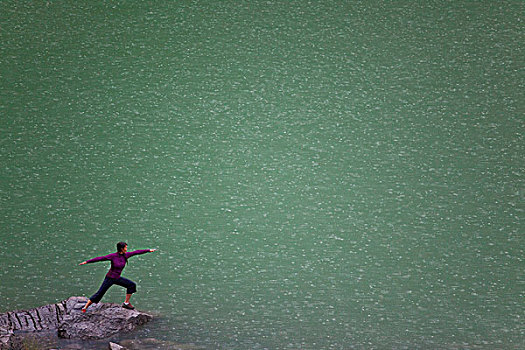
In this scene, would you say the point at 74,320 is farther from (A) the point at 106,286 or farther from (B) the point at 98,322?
(A) the point at 106,286

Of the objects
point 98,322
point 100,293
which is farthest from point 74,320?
point 100,293

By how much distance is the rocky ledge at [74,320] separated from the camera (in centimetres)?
554

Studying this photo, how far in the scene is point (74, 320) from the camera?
5.60 m

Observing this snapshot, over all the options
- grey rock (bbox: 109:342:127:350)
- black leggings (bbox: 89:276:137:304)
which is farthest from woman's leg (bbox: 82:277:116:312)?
grey rock (bbox: 109:342:127:350)

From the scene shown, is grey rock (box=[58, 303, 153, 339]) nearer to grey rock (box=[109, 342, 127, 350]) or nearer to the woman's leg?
the woman's leg

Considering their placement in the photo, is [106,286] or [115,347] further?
[106,286]

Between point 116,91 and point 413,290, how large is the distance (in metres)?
4.57

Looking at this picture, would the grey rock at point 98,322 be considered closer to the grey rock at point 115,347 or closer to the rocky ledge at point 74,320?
the rocky ledge at point 74,320

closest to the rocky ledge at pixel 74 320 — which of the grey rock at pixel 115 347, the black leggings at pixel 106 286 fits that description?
the black leggings at pixel 106 286

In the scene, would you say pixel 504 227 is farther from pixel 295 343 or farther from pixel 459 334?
pixel 295 343

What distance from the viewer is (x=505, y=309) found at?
21.1 ft

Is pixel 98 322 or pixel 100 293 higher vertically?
pixel 100 293

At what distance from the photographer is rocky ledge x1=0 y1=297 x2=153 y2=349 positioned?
554 centimetres

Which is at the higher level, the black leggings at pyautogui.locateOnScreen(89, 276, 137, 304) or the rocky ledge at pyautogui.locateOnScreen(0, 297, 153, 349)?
the black leggings at pyautogui.locateOnScreen(89, 276, 137, 304)
